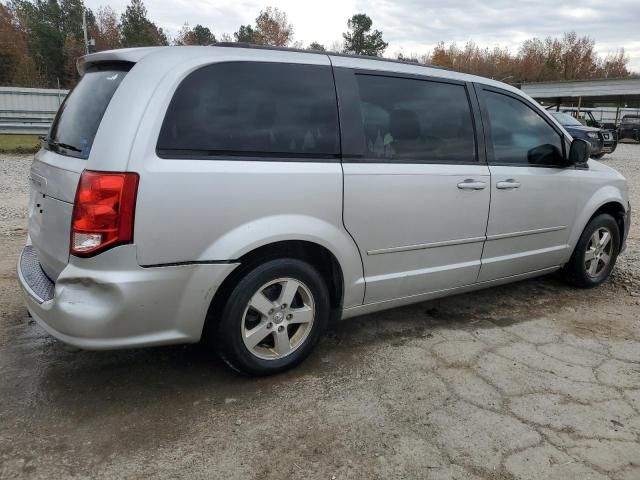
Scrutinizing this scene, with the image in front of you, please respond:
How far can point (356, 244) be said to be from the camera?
3.09 m

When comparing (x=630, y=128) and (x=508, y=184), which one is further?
(x=630, y=128)

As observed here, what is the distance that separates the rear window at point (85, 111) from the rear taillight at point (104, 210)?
26 cm

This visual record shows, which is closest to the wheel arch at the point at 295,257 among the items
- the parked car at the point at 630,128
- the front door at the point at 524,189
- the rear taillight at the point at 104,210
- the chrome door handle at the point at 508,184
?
the rear taillight at the point at 104,210

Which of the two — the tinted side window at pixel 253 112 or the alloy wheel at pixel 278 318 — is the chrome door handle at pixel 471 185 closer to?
the tinted side window at pixel 253 112

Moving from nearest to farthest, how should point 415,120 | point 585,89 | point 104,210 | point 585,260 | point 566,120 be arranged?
point 104,210
point 415,120
point 585,260
point 566,120
point 585,89

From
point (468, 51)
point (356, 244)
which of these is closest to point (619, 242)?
point (356, 244)

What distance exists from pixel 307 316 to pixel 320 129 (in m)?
1.05

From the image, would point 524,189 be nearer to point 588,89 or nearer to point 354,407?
point 354,407

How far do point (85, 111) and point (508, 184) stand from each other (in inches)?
108

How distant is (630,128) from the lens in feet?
98.0

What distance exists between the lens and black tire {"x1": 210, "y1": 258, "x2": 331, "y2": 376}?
2727mm

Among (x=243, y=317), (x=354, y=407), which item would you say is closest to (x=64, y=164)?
(x=243, y=317)

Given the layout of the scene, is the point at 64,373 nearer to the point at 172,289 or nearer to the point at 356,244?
the point at 172,289

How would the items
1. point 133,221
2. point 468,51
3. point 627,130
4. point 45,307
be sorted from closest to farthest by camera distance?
point 133,221
point 45,307
point 627,130
point 468,51
